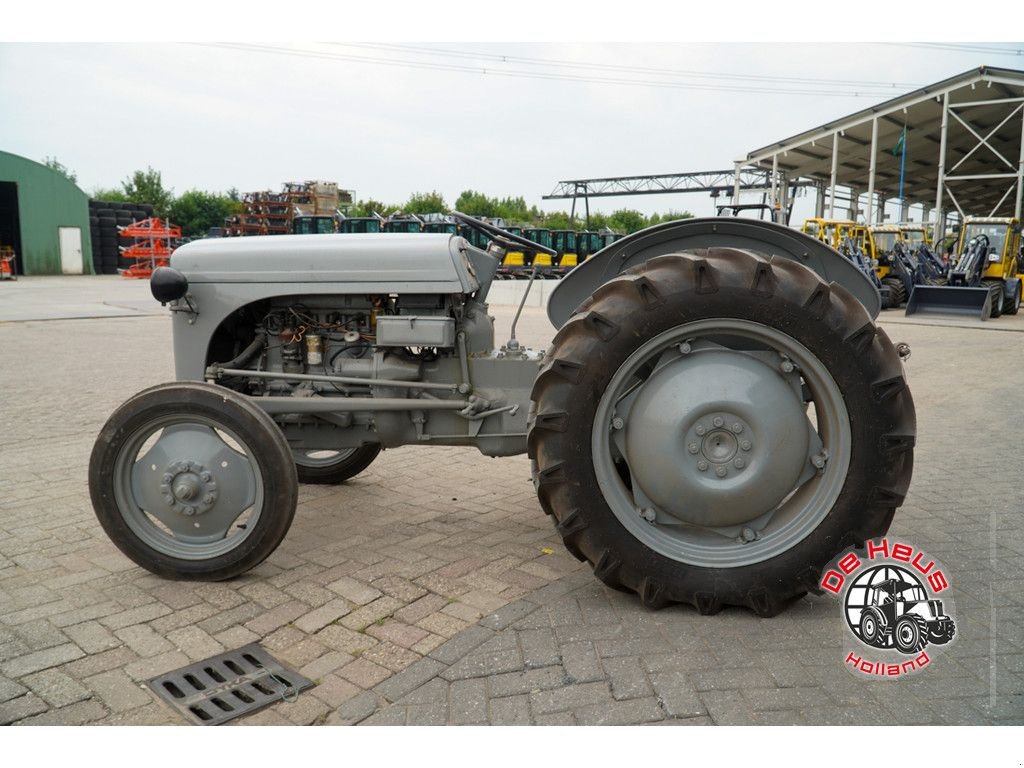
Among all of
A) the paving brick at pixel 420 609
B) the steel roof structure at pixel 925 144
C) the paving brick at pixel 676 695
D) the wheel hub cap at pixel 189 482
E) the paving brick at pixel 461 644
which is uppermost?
the steel roof structure at pixel 925 144

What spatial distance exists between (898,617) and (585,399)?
1283 millimetres

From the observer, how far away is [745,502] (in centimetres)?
285

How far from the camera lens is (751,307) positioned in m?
2.73

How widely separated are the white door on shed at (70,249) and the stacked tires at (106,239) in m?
1.12

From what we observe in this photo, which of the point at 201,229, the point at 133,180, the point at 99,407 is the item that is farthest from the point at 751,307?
the point at 133,180

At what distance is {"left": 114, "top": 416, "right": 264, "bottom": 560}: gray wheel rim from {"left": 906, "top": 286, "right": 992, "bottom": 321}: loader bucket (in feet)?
60.2

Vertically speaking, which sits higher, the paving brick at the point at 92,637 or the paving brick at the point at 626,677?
the paving brick at the point at 626,677

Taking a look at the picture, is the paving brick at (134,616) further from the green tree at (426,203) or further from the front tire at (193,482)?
the green tree at (426,203)

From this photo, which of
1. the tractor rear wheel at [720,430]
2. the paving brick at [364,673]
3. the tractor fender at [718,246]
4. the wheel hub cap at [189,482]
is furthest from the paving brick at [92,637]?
the tractor fender at [718,246]

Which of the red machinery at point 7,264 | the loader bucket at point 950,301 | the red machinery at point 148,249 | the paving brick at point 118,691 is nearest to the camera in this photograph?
the paving brick at point 118,691

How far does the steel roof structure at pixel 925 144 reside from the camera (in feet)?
73.9

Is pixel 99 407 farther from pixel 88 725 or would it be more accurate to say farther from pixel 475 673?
pixel 475 673

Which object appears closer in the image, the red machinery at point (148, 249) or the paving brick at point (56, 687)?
the paving brick at point (56, 687)

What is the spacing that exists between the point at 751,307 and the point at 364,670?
184 centimetres
